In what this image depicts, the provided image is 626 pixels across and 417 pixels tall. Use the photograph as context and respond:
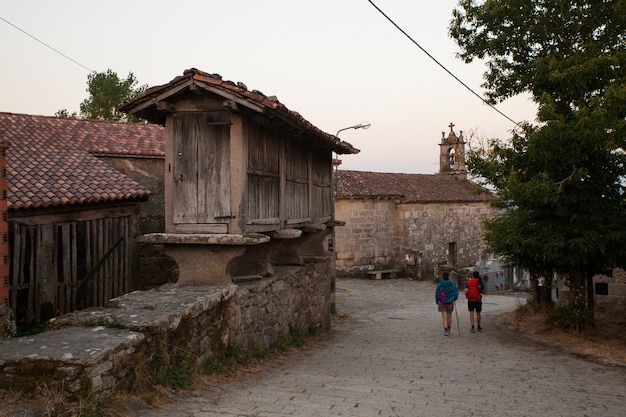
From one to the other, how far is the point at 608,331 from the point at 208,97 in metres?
9.07

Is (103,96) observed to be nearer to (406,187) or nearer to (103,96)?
(103,96)

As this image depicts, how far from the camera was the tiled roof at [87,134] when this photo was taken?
11406mm

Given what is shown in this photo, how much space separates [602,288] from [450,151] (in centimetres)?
1869

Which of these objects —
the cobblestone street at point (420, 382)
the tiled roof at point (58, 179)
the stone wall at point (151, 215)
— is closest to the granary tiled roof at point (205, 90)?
the tiled roof at point (58, 179)

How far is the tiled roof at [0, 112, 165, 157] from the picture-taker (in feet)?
37.4

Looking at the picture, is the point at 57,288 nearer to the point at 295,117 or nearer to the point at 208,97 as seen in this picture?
the point at 208,97

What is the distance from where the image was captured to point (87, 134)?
1290 centimetres

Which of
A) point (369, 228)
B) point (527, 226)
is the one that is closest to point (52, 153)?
point (527, 226)

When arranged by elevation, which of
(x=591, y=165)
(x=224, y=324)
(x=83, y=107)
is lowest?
(x=224, y=324)

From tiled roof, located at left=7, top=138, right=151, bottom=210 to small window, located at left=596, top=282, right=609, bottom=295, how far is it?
36.7 ft

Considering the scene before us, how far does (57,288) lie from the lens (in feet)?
27.6

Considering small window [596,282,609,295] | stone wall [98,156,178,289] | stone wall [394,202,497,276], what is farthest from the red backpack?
stone wall [394,202,497,276]

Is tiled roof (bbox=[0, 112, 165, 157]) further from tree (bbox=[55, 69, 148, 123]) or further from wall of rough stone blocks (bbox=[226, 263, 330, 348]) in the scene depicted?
tree (bbox=[55, 69, 148, 123])

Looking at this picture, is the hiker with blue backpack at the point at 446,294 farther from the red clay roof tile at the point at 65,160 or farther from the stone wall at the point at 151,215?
the red clay roof tile at the point at 65,160
